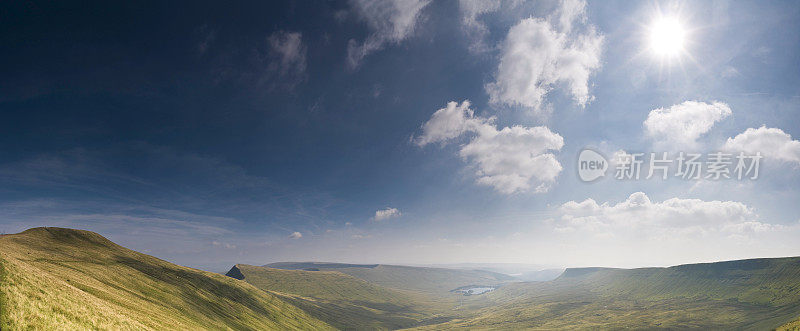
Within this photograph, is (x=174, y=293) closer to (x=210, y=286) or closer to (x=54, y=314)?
(x=210, y=286)

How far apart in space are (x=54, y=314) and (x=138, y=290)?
87958mm

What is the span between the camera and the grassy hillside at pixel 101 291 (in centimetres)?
3719

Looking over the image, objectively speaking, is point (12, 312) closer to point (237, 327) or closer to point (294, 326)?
point (237, 327)

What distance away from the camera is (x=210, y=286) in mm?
176500

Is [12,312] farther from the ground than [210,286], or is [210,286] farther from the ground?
[12,312]

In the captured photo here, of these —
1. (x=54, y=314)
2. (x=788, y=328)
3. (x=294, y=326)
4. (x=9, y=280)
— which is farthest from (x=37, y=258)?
(x=788, y=328)

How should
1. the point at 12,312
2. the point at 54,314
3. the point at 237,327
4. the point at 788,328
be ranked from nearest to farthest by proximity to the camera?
1. the point at 12,312
2. the point at 54,314
3. the point at 788,328
4. the point at 237,327

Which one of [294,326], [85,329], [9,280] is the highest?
[9,280]

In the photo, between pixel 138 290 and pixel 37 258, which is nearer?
pixel 37 258

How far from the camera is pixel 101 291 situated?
236ft

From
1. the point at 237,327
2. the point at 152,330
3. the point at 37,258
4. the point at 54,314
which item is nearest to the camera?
the point at 54,314

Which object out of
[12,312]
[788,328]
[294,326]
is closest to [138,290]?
[12,312]

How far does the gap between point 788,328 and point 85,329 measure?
244335mm

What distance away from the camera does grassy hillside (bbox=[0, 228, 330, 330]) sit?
37188 mm
